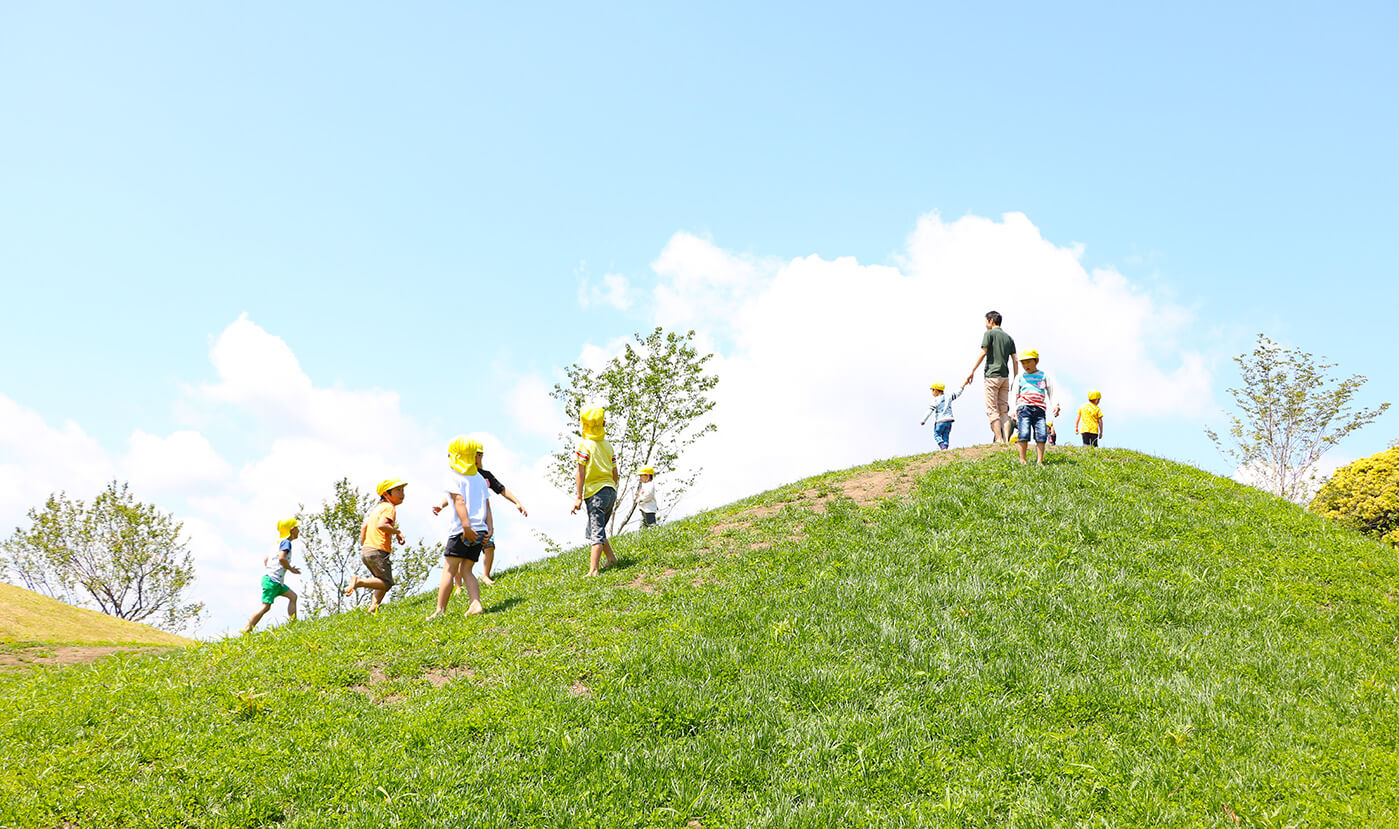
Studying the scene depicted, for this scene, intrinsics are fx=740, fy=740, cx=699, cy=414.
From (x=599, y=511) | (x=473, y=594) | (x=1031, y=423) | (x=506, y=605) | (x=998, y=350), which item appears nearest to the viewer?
(x=473, y=594)

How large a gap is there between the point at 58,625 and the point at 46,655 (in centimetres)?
876

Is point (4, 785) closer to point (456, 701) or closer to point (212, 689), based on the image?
point (212, 689)

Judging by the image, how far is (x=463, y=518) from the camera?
36.3 ft

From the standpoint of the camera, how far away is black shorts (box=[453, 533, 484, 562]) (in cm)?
1131

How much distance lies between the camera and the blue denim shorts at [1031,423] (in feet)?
49.1

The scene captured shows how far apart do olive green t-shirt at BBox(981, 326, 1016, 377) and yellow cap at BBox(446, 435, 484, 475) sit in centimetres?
1165

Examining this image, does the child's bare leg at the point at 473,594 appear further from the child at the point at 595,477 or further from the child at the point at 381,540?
the child at the point at 381,540

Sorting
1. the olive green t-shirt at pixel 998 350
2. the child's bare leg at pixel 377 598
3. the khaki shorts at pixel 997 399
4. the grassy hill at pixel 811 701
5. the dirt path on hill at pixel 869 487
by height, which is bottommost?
the grassy hill at pixel 811 701

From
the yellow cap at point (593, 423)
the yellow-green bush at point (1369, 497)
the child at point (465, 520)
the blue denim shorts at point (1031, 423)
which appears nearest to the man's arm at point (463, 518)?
the child at point (465, 520)

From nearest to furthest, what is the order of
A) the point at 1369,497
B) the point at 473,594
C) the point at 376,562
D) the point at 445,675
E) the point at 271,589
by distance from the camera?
the point at 445,675
the point at 473,594
the point at 376,562
the point at 271,589
the point at 1369,497

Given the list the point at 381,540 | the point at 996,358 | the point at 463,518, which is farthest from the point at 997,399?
the point at 381,540

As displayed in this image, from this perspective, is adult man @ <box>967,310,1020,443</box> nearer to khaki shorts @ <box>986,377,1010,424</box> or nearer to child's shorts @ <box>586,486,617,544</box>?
khaki shorts @ <box>986,377,1010,424</box>

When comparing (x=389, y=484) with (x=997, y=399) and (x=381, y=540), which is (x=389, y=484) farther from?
(x=997, y=399)

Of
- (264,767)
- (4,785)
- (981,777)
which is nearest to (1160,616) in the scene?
(981,777)
